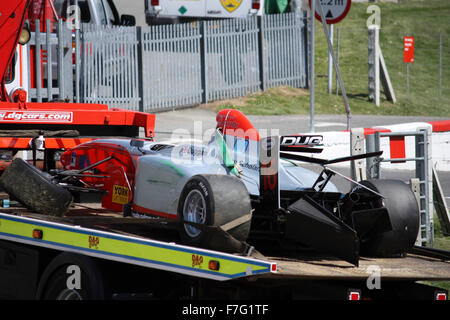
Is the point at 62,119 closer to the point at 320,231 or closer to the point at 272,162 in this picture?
the point at 272,162

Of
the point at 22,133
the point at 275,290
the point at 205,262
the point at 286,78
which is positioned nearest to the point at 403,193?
the point at 275,290

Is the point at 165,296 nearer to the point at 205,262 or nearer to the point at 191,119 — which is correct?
the point at 205,262

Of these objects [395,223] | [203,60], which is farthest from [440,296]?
[203,60]

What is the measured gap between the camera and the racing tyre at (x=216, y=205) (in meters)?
5.62

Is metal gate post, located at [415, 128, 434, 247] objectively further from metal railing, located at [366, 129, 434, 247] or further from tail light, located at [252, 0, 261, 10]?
tail light, located at [252, 0, 261, 10]

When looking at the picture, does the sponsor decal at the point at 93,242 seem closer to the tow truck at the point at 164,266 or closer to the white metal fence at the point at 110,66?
the tow truck at the point at 164,266

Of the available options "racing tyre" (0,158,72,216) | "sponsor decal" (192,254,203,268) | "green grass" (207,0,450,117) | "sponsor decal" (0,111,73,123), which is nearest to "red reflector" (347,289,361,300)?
"sponsor decal" (192,254,203,268)

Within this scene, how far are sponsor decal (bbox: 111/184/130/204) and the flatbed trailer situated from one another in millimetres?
504

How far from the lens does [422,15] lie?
113ft

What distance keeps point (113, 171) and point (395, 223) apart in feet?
8.73

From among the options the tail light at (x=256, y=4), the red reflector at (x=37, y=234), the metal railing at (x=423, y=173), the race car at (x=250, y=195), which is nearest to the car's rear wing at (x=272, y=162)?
the race car at (x=250, y=195)

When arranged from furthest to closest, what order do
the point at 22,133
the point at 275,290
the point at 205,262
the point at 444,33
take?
the point at 444,33
the point at 22,133
the point at 275,290
the point at 205,262

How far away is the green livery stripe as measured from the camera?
200 inches
